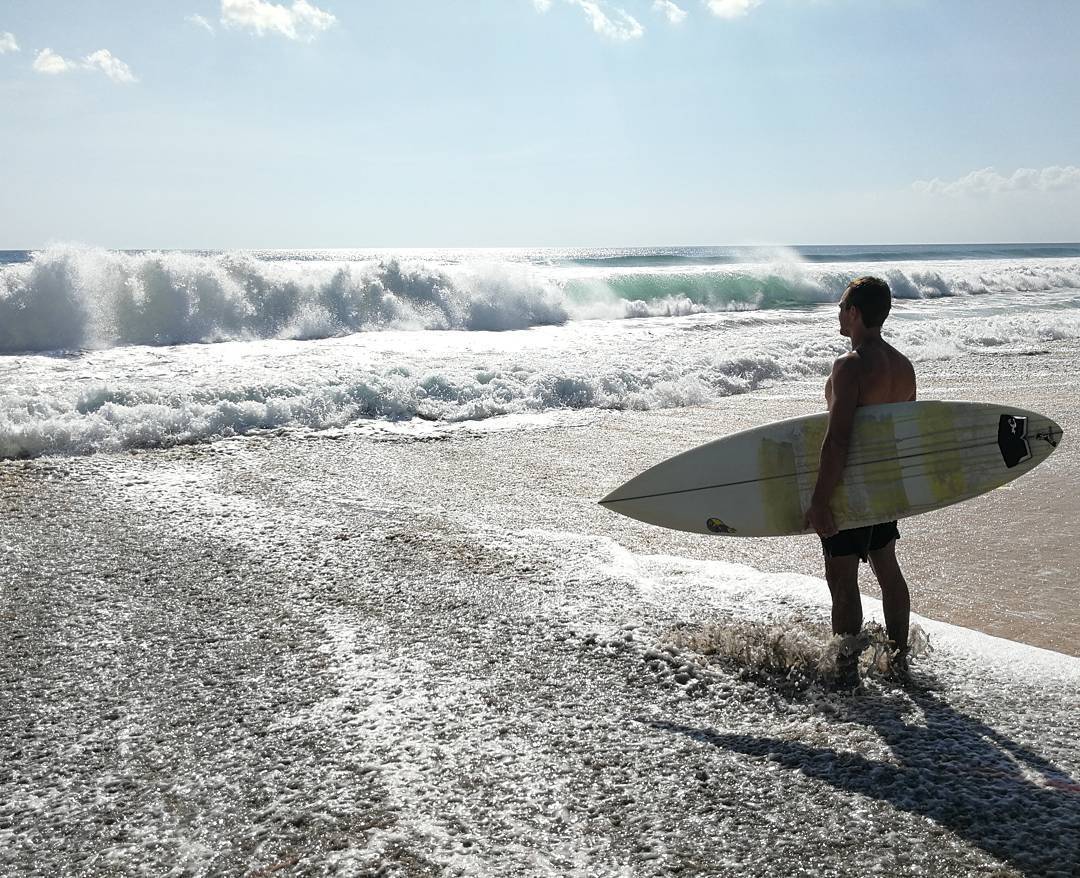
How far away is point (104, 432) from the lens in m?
7.12

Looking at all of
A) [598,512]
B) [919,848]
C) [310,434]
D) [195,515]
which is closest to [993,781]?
[919,848]

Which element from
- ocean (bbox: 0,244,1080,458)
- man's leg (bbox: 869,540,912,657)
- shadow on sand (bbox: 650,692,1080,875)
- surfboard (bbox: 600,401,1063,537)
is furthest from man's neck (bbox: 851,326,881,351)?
ocean (bbox: 0,244,1080,458)

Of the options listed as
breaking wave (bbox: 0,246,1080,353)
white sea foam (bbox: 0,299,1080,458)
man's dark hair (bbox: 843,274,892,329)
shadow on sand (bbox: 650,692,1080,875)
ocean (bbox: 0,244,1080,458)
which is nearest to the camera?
shadow on sand (bbox: 650,692,1080,875)

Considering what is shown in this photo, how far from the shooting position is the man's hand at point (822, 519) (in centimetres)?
285

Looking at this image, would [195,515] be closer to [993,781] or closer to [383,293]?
[993,781]

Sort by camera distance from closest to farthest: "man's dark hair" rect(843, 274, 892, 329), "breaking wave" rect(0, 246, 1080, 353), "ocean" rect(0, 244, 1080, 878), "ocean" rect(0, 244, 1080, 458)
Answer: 1. "ocean" rect(0, 244, 1080, 878)
2. "man's dark hair" rect(843, 274, 892, 329)
3. "ocean" rect(0, 244, 1080, 458)
4. "breaking wave" rect(0, 246, 1080, 353)

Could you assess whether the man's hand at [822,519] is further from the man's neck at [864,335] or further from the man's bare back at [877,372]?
the man's neck at [864,335]

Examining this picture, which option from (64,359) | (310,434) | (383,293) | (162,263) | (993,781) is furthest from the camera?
(383,293)

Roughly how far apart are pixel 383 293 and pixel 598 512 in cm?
1409

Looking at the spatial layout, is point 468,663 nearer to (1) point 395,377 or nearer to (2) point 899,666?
(2) point 899,666

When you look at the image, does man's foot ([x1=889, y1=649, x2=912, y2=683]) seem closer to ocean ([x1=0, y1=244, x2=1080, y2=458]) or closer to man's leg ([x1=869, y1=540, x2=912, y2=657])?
man's leg ([x1=869, y1=540, x2=912, y2=657])

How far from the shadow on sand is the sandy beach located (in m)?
0.01

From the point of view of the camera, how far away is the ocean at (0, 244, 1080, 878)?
219 centimetres

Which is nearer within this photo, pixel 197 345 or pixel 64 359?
pixel 64 359
